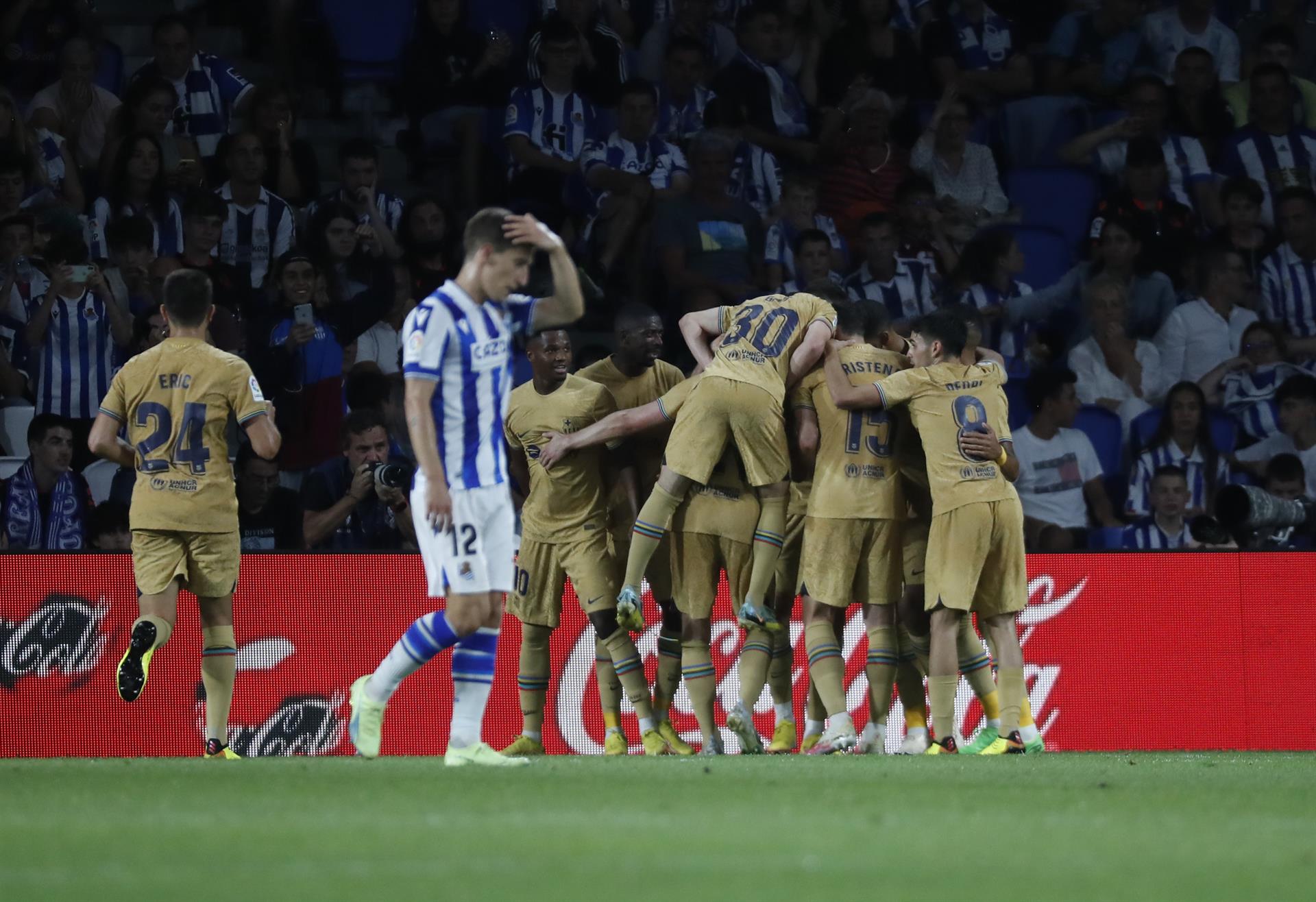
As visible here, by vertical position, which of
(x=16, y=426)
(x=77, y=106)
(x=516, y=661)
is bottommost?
(x=516, y=661)

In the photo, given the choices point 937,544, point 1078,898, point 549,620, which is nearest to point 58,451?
point 549,620

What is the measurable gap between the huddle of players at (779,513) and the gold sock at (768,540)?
1 centimetres

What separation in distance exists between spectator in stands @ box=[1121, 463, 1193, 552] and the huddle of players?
10.5 ft

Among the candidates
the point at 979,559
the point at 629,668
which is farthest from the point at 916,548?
the point at 629,668

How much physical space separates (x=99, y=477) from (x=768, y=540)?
4727 mm

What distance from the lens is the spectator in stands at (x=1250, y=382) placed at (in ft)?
45.7

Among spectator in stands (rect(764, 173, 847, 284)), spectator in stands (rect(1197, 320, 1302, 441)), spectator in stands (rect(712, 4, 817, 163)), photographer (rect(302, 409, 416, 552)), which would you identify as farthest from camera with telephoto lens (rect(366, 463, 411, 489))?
spectator in stands (rect(1197, 320, 1302, 441))

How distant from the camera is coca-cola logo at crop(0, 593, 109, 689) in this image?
1071 centimetres

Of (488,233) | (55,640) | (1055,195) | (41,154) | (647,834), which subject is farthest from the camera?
(1055,195)

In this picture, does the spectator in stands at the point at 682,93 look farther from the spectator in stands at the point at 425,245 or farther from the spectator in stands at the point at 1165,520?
the spectator in stands at the point at 1165,520

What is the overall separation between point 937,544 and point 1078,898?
5596mm

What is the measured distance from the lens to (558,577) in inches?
403

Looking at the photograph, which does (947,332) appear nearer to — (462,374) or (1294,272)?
(462,374)

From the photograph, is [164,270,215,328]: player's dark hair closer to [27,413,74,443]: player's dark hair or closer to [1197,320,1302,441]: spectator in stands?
[27,413,74,443]: player's dark hair
